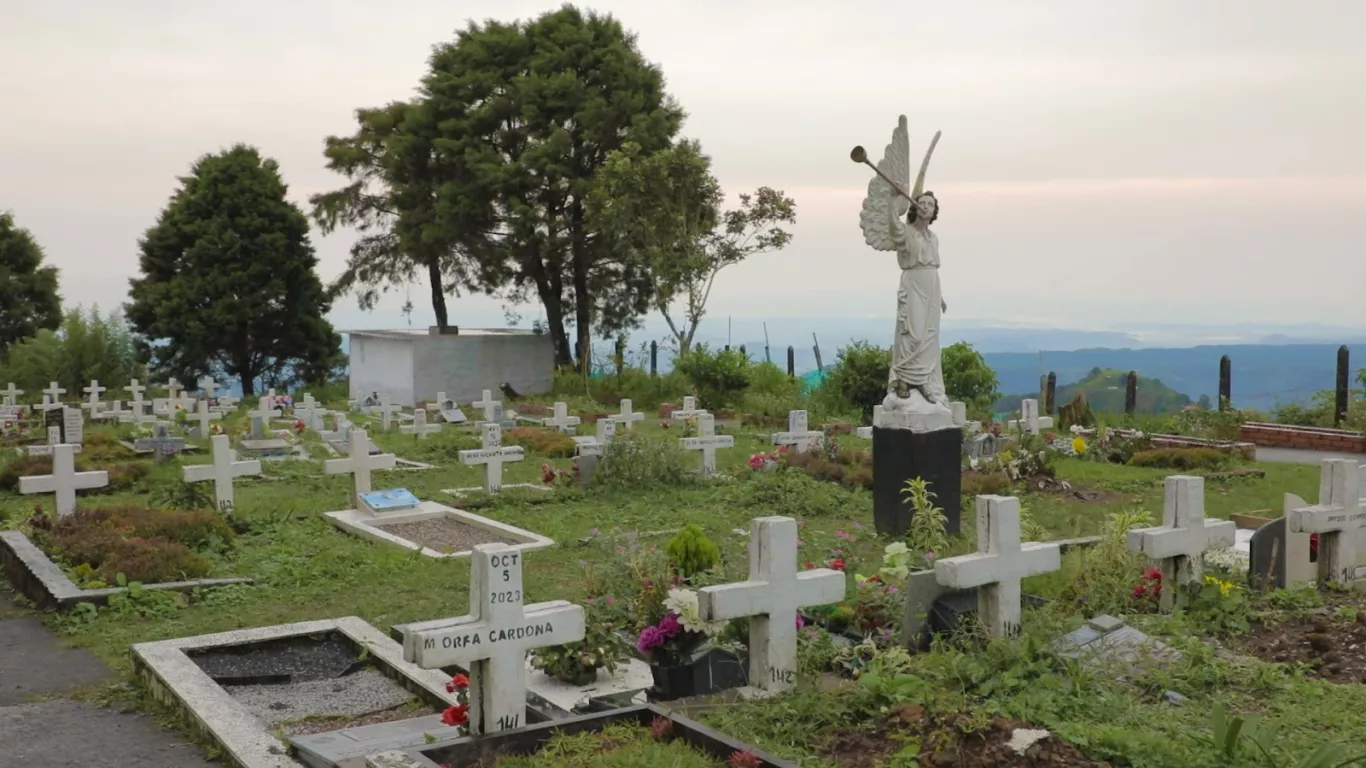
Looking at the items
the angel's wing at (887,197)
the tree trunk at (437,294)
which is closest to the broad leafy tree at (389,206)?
the tree trunk at (437,294)

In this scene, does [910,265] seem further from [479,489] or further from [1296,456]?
[1296,456]

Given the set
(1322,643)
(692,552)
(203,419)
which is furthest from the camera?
(203,419)

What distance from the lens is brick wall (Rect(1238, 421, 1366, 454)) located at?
747 inches

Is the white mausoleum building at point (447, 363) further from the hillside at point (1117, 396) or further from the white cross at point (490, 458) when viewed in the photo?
the white cross at point (490, 458)

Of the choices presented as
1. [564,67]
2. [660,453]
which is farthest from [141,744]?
[564,67]

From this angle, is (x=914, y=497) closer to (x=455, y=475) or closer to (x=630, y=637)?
(x=630, y=637)

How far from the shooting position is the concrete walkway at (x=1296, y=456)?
56.5 feet

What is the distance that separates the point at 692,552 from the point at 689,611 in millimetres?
1712

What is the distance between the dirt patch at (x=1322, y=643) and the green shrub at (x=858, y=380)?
16.0 meters

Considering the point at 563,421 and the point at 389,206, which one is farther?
the point at 389,206

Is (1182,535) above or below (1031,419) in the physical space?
below

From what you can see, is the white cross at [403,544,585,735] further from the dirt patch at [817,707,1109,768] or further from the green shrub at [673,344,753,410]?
the green shrub at [673,344,753,410]

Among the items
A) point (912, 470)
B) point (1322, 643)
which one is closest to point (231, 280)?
point (912, 470)

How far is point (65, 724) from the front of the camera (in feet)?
20.2
